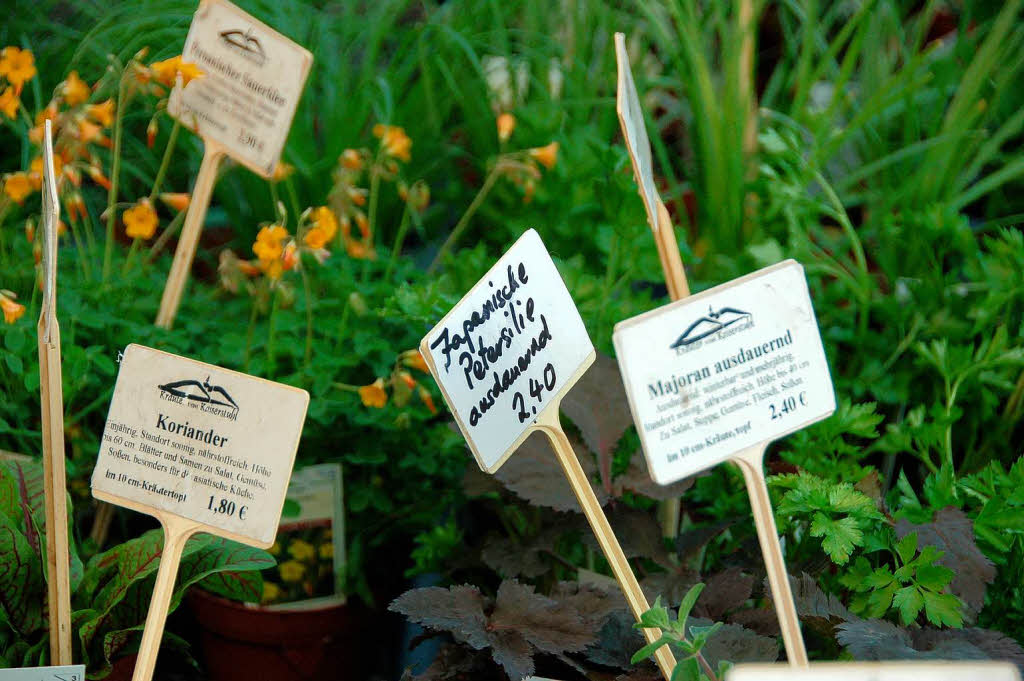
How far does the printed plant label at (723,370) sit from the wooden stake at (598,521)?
0.11 m

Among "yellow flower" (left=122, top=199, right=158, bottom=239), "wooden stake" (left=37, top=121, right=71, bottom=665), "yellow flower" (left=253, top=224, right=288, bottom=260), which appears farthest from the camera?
"yellow flower" (left=122, top=199, right=158, bottom=239)

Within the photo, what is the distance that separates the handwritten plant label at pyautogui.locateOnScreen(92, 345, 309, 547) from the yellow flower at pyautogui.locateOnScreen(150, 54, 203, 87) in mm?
397

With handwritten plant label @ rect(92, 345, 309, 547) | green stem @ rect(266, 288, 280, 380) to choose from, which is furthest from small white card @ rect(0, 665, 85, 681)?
green stem @ rect(266, 288, 280, 380)

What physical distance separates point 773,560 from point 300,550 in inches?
27.1

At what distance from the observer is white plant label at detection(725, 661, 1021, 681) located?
22.5 inches

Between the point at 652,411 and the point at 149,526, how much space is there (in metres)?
0.83

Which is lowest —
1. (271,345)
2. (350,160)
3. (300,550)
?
(300,550)

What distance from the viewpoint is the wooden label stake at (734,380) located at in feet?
2.33

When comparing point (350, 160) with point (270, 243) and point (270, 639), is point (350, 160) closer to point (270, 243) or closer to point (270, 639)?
point (270, 243)

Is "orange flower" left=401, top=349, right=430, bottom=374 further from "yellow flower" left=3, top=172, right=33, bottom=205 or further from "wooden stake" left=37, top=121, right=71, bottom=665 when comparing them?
"yellow flower" left=3, top=172, right=33, bottom=205

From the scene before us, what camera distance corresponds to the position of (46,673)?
0.84 m

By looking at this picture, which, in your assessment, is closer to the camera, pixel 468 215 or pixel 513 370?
pixel 513 370

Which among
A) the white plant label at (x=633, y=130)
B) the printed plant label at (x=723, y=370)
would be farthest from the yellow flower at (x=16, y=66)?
the printed plant label at (x=723, y=370)

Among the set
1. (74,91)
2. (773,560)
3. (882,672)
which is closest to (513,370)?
(773,560)
